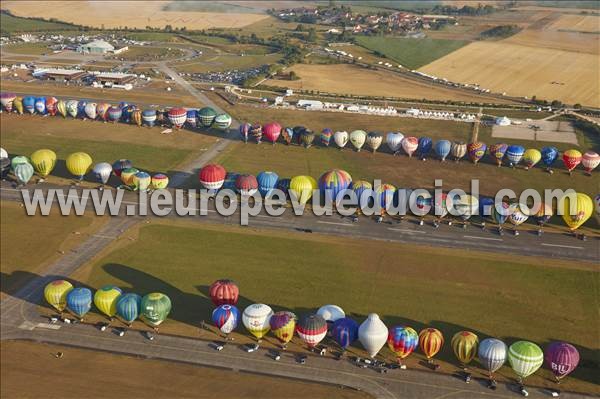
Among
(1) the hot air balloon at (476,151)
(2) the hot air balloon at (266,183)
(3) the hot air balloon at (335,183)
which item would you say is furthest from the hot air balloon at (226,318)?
(1) the hot air balloon at (476,151)

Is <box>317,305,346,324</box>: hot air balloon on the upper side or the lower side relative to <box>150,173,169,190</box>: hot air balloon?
lower

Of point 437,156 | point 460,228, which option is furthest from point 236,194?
point 437,156

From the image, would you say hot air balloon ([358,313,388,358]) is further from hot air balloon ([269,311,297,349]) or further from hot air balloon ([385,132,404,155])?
hot air balloon ([385,132,404,155])

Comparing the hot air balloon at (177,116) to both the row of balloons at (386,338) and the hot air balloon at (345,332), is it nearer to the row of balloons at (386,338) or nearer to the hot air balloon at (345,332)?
the row of balloons at (386,338)

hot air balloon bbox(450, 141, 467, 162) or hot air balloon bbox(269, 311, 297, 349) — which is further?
hot air balloon bbox(450, 141, 467, 162)

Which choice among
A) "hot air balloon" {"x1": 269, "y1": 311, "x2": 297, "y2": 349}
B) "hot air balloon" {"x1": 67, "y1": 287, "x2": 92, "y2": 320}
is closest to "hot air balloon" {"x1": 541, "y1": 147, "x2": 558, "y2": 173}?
"hot air balloon" {"x1": 269, "y1": 311, "x2": 297, "y2": 349}

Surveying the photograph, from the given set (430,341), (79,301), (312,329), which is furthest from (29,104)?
(430,341)
